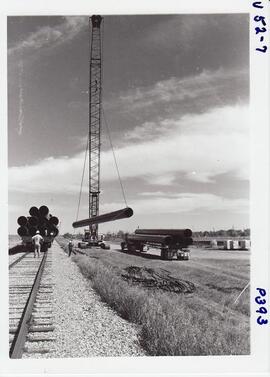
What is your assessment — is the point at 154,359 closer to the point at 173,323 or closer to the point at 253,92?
the point at 173,323

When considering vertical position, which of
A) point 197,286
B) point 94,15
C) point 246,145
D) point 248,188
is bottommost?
point 197,286

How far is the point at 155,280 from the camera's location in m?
10.6

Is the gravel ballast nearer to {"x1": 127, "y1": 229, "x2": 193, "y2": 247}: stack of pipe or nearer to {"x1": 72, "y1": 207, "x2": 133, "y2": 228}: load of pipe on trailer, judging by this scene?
{"x1": 72, "y1": 207, "x2": 133, "y2": 228}: load of pipe on trailer

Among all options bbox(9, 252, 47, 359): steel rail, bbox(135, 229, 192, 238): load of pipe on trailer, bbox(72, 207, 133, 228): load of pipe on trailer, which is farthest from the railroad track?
bbox(135, 229, 192, 238): load of pipe on trailer

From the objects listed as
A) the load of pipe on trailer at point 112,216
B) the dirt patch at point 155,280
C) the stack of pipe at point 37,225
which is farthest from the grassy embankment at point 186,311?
the stack of pipe at point 37,225

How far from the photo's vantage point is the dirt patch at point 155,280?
387 inches

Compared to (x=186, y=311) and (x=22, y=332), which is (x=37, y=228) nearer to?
(x=186, y=311)

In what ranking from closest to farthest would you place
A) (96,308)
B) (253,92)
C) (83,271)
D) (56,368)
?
(56,368)
(253,92)
(96,308)
(83,271)

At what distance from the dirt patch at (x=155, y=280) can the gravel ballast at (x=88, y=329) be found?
1887 millimetres

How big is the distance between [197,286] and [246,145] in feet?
19.8

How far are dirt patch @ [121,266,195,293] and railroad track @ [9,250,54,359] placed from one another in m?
2.38

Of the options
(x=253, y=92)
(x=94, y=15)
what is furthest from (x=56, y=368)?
(x=94, y=15)

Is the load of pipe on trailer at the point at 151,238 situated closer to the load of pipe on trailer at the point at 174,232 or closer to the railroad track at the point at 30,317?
the load of pipe on trailer at the point at 174,232

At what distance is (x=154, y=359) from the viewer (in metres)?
5.27
